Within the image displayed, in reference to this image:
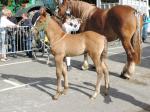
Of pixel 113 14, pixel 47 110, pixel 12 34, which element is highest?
pixel 113 14

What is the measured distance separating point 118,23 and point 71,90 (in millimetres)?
2219

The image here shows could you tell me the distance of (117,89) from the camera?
7816 mm

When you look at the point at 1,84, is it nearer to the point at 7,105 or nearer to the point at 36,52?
the point at 7,105

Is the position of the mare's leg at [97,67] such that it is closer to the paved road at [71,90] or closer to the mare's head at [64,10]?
the paved road at [71,90]

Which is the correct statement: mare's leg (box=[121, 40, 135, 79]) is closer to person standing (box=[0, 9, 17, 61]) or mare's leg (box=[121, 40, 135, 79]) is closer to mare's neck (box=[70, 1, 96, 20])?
mare's neck (box=[70, 1, 96, 20])

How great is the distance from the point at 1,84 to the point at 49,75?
1419 millimetres

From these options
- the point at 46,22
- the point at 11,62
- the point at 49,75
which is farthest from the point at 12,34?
the point at 46,22

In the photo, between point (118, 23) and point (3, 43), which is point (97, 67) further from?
point (3, 43)

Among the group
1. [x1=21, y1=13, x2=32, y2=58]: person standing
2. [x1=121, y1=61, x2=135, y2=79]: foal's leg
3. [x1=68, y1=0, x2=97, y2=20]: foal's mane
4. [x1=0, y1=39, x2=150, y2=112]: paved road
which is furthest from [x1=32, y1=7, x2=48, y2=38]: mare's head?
[x1=21, y1=13, x2=32, y2=58]: person standing

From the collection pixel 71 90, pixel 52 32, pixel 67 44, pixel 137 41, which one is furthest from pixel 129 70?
pixel 52 32

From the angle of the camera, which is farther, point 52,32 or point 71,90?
point 71,90

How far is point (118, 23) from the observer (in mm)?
8617

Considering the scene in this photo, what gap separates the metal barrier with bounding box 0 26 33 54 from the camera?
12070 millimetres

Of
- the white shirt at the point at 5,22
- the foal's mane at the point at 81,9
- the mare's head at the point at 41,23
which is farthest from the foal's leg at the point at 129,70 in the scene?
the white shirt at the point at 5,22
